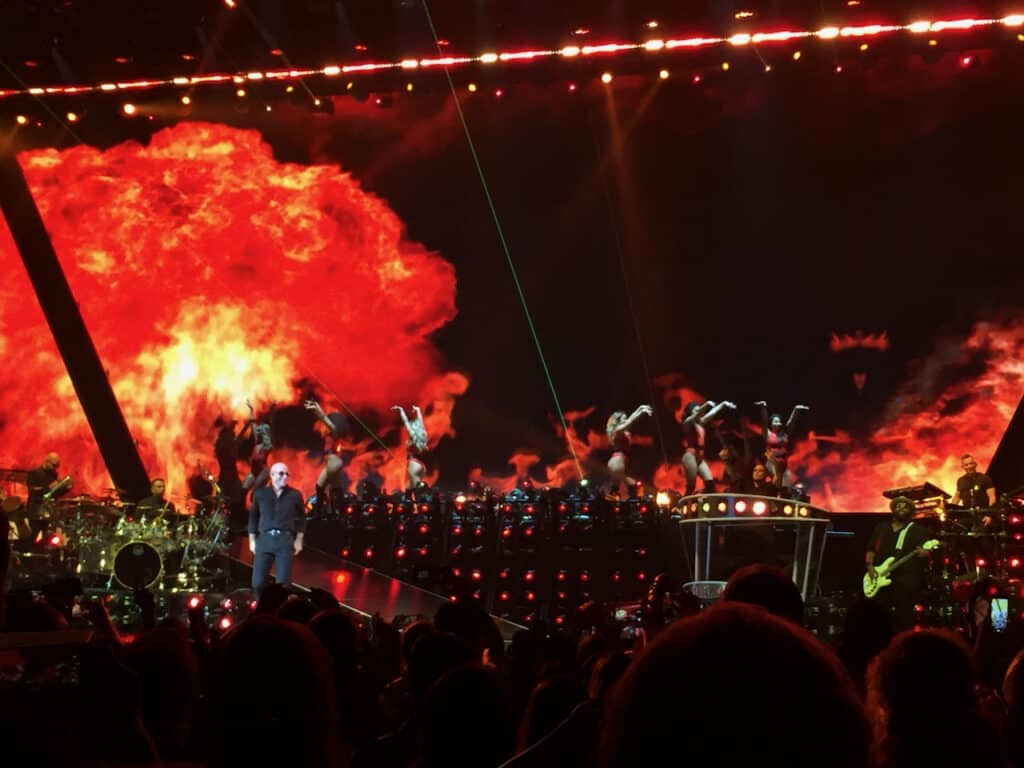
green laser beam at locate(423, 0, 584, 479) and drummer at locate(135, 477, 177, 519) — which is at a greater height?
green laser beam at locate(423, 0, 584, 479)

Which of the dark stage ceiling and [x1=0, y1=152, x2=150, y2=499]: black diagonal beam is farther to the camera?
[x1=0, y1=152, x2=150, y2=499]: black diagonal beam

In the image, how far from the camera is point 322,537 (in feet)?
54.7

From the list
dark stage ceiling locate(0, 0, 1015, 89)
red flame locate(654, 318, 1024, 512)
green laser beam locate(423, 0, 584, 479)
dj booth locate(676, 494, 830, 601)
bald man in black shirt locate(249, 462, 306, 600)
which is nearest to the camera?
bald man in black shirt locate(249, 462, 306, 600)

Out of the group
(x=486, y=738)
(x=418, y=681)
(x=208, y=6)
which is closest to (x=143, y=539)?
(x=208, y=6)

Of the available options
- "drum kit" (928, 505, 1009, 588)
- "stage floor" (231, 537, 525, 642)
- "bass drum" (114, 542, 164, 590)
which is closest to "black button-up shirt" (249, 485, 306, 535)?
"stage floor" (231, 537, 525, 642)

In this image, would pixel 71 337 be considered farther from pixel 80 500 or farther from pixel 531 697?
pixel 531 697

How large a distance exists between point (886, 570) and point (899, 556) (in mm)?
211

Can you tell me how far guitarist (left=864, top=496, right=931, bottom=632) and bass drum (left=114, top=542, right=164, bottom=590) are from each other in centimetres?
889

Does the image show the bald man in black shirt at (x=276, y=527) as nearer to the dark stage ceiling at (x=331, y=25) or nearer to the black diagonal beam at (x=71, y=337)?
the dark stage ceiling at (x=331, y=25)

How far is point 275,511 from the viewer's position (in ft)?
37.7

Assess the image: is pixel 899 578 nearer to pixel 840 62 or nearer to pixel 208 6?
pixel 840 62

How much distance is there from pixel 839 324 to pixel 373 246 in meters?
10.6

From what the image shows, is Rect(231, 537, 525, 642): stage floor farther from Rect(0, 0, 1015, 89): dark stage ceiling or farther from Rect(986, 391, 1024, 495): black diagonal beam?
Rect(986, 391, 1024, 495): black diagonal beam

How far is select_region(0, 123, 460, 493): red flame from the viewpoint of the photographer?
22.3 meters
